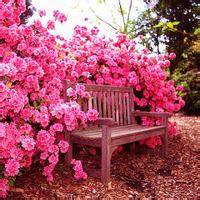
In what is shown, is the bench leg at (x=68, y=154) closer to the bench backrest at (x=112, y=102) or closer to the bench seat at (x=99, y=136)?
the bench seat at (x=99, y=136)

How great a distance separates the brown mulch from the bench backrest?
24.9 inches

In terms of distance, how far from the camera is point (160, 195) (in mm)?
3516

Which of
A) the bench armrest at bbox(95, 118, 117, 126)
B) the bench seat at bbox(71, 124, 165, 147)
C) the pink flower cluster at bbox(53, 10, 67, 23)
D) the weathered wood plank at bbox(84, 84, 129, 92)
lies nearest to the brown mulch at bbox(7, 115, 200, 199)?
the bench seat at bbox(71, 124, 165, 147)

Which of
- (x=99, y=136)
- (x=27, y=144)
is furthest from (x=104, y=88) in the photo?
(x=27, y=144)

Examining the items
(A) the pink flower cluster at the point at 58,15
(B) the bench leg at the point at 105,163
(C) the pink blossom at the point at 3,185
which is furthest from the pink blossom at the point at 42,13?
(C) the pink blossom at the point at 3,185

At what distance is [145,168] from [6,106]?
241 cm

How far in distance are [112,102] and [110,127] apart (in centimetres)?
118

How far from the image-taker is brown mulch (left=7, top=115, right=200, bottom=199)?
3.16 meters

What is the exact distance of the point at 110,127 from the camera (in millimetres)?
3430

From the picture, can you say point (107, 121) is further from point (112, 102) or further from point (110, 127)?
point (112, 102)

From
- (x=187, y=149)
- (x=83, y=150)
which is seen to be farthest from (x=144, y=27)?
Answer: (x=83, y=150)

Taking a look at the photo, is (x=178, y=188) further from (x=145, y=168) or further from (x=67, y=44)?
(x=67, y=44)

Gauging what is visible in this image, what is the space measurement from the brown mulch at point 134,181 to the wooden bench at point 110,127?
0.70ft

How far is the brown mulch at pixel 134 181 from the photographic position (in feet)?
10.4
